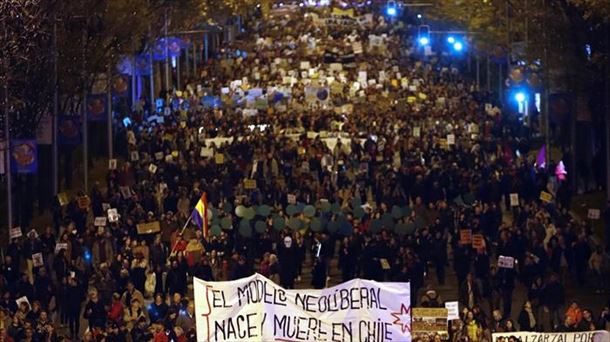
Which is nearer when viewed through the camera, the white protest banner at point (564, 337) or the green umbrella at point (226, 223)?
the white protest banner at point (564, 337)

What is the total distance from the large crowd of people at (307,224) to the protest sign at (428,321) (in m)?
0.87

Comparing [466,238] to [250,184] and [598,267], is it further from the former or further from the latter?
[250,184]

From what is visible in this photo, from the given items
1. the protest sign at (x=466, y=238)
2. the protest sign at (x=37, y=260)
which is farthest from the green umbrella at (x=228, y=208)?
the protest sign at (x=37, y=260)

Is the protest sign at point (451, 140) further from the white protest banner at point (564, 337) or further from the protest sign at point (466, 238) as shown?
the white protest banner at point (564, 337)

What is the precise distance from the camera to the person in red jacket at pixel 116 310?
31.7 m

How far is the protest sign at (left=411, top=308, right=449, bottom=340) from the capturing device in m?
28.6

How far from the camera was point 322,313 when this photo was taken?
84.3 ft

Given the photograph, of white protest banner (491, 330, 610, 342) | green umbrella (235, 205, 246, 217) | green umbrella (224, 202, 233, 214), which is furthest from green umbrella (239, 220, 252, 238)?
white protest banner (491, 330, 610, 342)

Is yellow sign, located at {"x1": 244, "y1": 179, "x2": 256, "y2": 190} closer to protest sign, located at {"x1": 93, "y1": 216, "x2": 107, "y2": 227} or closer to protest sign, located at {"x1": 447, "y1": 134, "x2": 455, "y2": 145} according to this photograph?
protest sign, located at {"x1": 93, "y1": 216, "x2": 107, "y2": 227}

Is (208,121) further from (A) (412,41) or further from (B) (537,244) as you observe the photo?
(A) (412,41)

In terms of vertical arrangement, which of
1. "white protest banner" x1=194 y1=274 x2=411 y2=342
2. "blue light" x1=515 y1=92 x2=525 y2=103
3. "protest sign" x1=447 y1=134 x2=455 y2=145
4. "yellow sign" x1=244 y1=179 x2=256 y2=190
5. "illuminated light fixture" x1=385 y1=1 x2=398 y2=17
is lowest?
"white protest banner" x1=194 y1=274 x2=411 y2=342

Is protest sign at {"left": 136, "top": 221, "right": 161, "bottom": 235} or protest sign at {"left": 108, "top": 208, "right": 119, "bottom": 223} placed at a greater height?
protest sign at {"left": 108, "top": 208, "right": 119, "bottom": 223}

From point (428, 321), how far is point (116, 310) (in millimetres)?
5673

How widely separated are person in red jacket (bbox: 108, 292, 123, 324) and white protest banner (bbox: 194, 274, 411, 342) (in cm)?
606
